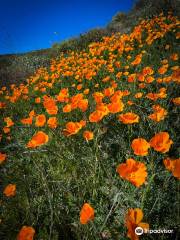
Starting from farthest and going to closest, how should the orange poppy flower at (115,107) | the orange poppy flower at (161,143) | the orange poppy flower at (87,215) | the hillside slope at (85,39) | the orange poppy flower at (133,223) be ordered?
the hillside slope at (85,39)
the orange poppy flower at (115,107)
the orange poppy flower at (161,143)
the orange poppy flower at (87,215)
the orange poppy flower at (133,223)

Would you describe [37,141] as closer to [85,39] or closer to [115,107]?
[115,107]

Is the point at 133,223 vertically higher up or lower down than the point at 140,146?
lower down

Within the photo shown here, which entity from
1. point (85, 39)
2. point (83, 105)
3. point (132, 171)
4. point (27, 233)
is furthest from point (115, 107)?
point (85, 39)

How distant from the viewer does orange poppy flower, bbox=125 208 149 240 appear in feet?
4.66

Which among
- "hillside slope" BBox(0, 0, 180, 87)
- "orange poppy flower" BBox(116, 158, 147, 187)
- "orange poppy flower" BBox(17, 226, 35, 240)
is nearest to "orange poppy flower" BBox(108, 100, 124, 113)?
"orange poppy flower" BBox(116, 158, 147, 187)

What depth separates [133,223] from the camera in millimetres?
1470

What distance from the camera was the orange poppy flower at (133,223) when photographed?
4.66 feet

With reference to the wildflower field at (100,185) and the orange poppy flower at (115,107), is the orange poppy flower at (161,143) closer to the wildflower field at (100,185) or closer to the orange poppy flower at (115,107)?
the wildflower field at (100,185)

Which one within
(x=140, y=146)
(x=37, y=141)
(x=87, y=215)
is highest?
(x=37, y=141)

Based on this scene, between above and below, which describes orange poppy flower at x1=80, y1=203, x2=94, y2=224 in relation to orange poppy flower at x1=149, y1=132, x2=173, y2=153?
below

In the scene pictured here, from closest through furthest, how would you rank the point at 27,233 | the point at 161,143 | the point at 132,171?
the point at 27,233 → the point at 132,171 → the point at 161,143

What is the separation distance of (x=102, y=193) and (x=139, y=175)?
0.79m

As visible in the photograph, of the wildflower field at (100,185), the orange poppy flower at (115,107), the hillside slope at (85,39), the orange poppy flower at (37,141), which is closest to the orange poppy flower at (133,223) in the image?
the wildflower field at (100,185)

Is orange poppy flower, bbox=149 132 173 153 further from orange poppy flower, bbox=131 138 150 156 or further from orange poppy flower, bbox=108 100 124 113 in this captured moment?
orange poppy flower, bbox=108 100 124 113
